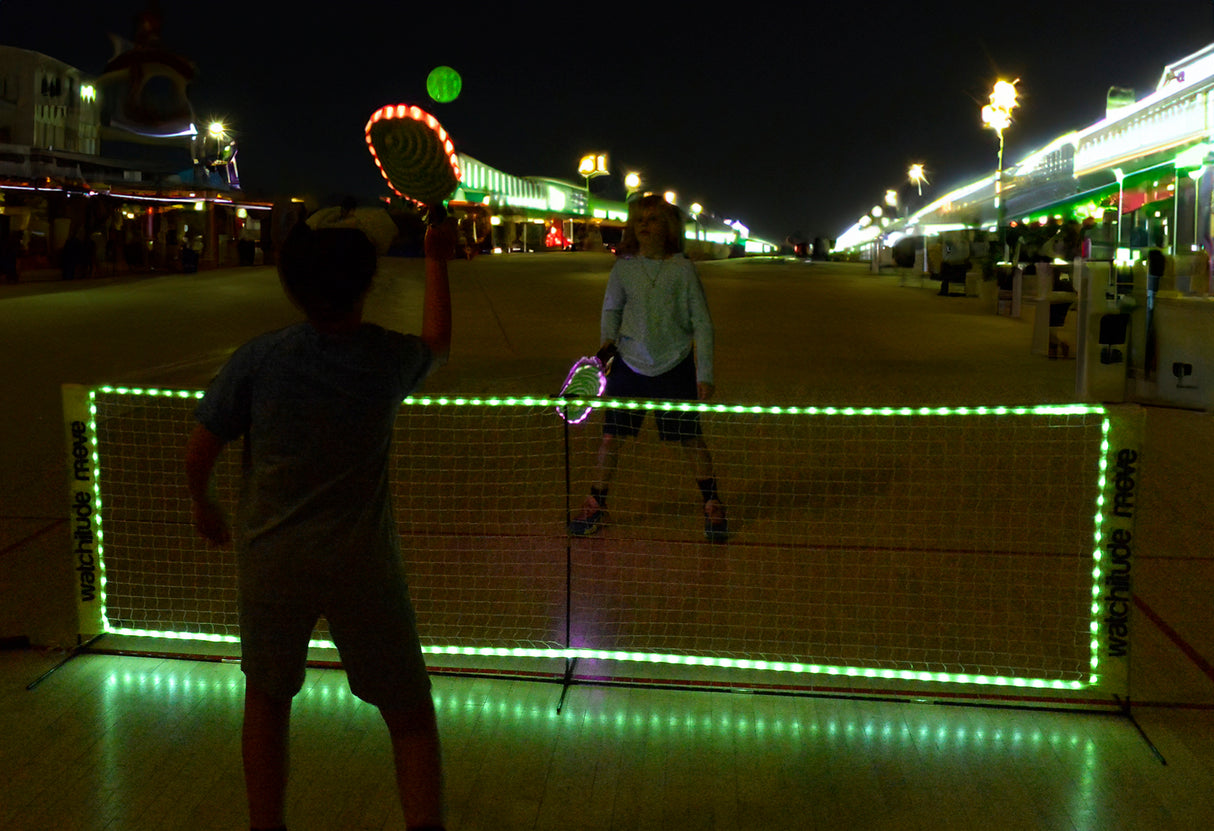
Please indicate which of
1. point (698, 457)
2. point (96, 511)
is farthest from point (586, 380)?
point (96, 511)

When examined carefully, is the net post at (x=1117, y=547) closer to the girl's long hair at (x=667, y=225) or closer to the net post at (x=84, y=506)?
the girl's long hair at (x=667, y=225)

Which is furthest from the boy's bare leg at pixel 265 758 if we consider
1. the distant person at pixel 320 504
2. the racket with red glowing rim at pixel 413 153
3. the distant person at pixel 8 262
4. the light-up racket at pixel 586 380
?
the distant person at pixel 8 262

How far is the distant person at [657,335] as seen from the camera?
6.19 m

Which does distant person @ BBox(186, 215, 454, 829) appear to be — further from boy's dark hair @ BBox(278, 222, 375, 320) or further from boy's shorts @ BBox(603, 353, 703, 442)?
boy's shorts @ BBox(603, 353, 703, 442)

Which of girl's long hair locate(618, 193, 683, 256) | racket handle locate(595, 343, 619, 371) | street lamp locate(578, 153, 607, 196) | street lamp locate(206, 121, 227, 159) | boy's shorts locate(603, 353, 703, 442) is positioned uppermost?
street lamp locate(578, 153, 607, 196)

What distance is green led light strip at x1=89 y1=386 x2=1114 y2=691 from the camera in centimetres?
426

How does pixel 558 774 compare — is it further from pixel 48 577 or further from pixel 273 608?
pixel 48 577

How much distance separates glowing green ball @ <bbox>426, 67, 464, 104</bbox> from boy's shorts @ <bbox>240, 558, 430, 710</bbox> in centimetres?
455

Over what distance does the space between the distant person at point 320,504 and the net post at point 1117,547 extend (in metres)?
2.47

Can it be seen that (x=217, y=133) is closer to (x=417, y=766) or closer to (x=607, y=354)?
(x=607, y=354)

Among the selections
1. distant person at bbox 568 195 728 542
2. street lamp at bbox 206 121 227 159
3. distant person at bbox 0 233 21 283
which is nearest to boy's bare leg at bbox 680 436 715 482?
distant person at bbox 568 195 728 542

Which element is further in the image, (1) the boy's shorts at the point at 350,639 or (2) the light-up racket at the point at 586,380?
(2) the light-up racket at the point at 586,380

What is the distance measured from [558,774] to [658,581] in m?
1.98

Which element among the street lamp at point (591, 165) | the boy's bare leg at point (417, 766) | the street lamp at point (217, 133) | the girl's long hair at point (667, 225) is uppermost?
the street lamp at point (591, 165)
